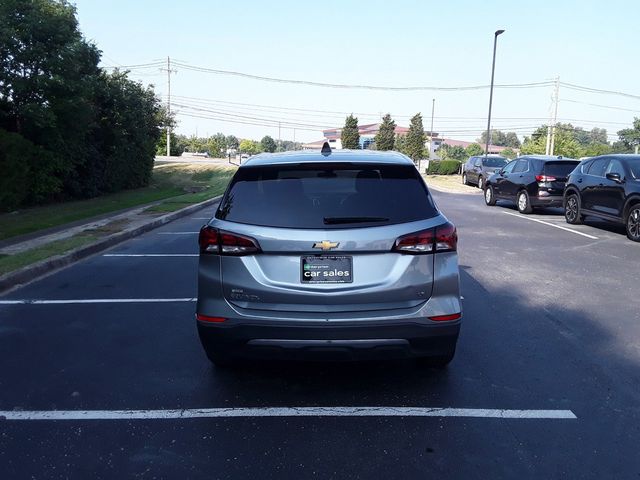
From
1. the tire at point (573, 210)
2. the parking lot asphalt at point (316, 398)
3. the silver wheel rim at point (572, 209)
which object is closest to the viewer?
the parking lot asphalt at point (316, 398)

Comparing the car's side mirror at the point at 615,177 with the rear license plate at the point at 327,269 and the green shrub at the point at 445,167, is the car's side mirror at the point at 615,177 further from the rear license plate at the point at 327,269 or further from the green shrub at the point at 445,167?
the green shrub at the point at 445,167

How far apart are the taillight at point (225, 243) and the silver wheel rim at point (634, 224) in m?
10.1

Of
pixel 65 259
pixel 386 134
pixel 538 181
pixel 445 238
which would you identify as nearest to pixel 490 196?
pixel 538 181

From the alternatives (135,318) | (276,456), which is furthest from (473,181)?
(276,456)

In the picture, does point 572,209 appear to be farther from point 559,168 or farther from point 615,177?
point 559,168

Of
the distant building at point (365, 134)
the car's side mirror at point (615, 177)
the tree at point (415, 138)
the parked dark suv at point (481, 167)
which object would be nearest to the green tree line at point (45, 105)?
A: the car's side mirror at point (615, 177)

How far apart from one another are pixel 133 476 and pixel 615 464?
2.77m

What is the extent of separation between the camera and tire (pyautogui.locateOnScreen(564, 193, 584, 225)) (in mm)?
13957

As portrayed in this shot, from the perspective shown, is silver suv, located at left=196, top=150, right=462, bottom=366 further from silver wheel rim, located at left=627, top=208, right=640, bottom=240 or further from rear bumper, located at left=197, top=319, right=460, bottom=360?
silver wheel rim, located at left=627, top=208, right=640, bottom=240

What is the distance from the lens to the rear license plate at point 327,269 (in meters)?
3.89

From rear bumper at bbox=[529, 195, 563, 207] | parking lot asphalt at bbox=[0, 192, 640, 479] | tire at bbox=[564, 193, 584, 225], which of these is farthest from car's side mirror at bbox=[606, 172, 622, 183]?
parking lot asphalt at bbox=[0, 192, 640, 479]

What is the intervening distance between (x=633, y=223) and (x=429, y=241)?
9383 mm

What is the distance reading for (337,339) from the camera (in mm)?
3918

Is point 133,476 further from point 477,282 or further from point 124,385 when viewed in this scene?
point 477,282
